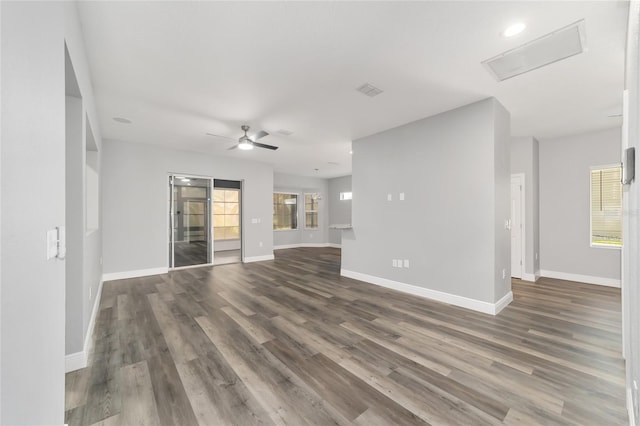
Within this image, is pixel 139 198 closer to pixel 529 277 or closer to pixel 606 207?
pixel 529 277

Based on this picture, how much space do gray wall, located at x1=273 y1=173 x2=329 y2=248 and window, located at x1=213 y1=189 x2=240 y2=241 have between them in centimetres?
214

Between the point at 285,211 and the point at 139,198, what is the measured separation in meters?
5.22

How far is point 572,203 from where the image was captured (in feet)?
16.1

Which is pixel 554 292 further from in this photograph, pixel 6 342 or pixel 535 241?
pixel 6 342

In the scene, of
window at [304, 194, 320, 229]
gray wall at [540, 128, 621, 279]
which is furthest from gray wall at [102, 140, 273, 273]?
gray wall at [540, 128, 621, 279]

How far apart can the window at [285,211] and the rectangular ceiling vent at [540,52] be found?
7.87m

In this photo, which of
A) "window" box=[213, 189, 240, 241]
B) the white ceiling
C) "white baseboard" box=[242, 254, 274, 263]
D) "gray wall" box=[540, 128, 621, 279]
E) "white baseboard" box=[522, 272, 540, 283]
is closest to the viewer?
the white ceiling

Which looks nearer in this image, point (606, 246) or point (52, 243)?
point (52, 243)

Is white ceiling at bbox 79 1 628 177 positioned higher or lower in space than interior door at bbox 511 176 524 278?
higher

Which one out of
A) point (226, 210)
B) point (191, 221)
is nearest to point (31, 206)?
point (191, 221)

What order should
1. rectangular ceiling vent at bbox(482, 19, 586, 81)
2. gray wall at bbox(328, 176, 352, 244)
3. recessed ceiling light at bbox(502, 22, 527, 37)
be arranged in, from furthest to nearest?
gray wall at bbox(328, 176, 352, 244)
rectangular ceiling vent at bbox(482, 19, 586, 81)
recessed ceiling light at bbox(502, 22, 527, 37)

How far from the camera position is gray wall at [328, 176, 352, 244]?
31.9 feet

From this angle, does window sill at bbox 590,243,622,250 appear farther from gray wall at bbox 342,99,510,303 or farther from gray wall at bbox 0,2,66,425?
gray wall at bbox 0,2,66,425

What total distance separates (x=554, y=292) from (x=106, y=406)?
5.79 meters
